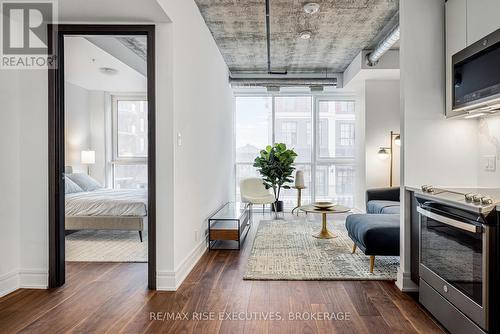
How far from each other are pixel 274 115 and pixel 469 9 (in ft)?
17.3

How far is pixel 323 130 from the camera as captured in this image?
7.51 meters

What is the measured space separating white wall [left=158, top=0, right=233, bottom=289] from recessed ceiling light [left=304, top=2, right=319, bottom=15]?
4.14 feet

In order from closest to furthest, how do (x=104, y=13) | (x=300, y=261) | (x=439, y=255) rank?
(x=439, y=255)
(x=104, y=13)
(x=300, y=261)

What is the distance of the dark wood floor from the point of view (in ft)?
7.17

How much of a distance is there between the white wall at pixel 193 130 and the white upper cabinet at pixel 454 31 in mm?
2271

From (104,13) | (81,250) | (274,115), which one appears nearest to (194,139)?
(104,13)

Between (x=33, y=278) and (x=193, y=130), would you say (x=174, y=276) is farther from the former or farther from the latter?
(x=193, y=130)

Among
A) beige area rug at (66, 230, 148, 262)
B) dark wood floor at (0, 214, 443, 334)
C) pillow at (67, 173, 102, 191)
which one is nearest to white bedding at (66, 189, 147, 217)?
beige area rug at (66, 230, 148, 262)

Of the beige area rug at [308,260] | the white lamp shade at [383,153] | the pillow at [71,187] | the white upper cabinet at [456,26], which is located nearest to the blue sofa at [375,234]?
the beige area rug at [308,260]

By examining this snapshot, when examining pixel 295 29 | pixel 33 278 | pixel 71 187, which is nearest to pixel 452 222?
pixel 33 278

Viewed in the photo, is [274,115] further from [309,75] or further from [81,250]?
[81,250]

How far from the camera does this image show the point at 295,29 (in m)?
4.55

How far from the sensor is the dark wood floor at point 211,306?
2.19 m

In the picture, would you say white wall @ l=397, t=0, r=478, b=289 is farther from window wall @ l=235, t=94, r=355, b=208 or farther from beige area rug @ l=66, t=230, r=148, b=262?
window wall @ l=235, t=94, r=355, b=208
